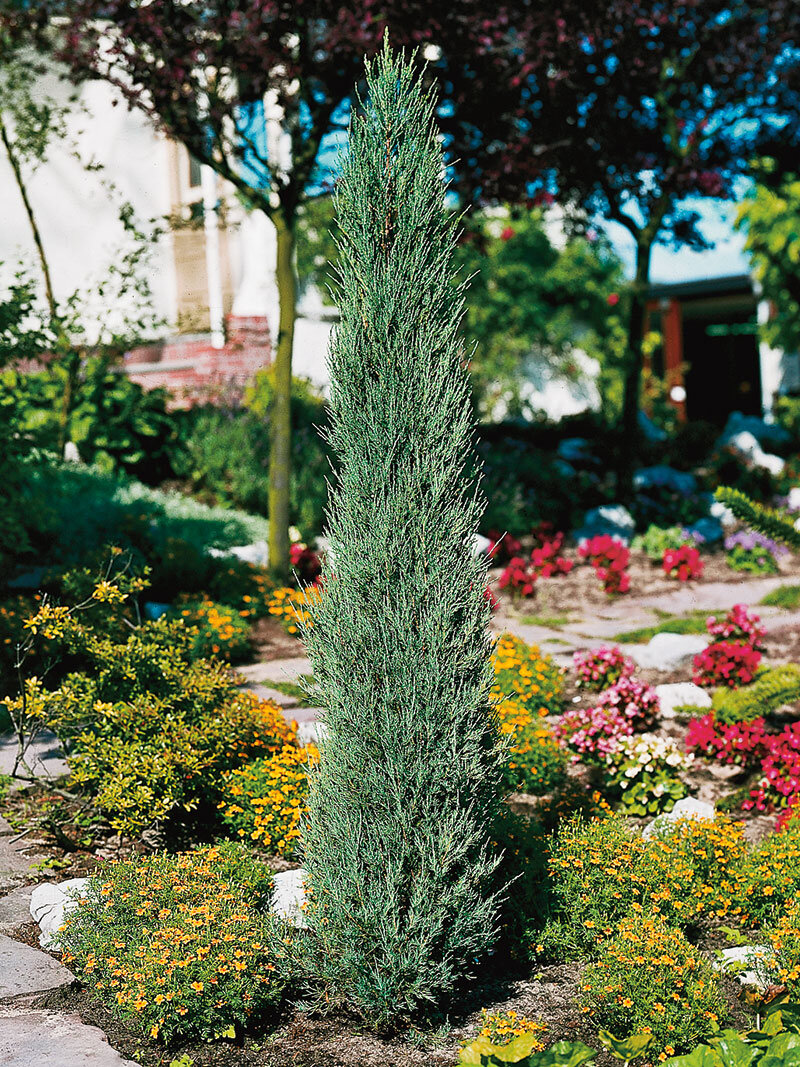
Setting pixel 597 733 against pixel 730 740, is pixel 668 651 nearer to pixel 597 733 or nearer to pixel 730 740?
pixel 730 740

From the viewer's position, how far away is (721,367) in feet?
84.6

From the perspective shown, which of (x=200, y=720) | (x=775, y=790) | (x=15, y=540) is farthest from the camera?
(x=15, y=540)

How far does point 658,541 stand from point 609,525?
2.01 feet

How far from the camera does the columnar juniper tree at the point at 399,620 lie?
3.17 m

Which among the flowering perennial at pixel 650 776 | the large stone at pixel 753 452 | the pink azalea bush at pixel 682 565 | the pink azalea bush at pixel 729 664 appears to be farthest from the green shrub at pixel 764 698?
the large stone at pixel 753 452

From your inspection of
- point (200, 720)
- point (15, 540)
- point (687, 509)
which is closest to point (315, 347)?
point (687, 509)

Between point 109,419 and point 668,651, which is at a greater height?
point 109,419

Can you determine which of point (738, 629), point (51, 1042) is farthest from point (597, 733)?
point (51, 1042)

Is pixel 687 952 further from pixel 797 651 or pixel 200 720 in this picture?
pixel 797 651

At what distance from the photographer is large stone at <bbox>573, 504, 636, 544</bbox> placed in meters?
11.8

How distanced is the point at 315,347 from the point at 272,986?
11.7m

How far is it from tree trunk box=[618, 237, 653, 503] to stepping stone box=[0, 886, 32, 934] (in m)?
9.43

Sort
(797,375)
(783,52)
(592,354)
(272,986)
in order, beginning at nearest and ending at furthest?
1. (272,986)
2. (783,52)
3. (592,354)
4. (797,375)

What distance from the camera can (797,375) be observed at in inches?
810
